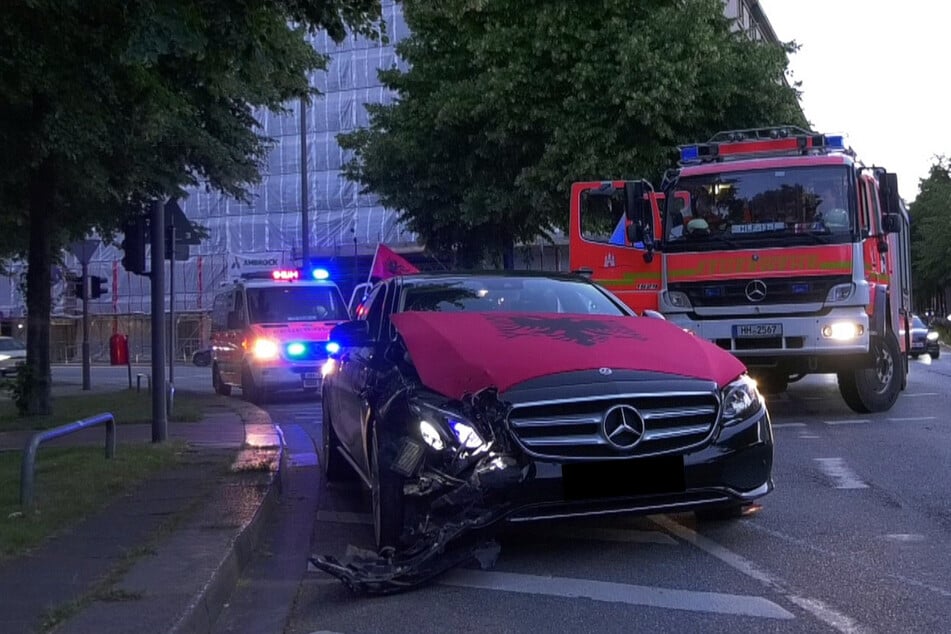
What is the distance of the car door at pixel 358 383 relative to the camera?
681cm

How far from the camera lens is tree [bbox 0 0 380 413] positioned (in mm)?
8547

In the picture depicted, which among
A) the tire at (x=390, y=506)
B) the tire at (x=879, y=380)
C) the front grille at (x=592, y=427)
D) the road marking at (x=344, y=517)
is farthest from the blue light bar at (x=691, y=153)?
the tire at (x=390, y=506)

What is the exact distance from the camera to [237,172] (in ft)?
61.3

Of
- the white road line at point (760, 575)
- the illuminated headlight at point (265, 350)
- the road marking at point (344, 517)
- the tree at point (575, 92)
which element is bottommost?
the road marking at point (344, 517)

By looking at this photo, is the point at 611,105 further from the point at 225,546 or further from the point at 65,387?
the point at 225,546

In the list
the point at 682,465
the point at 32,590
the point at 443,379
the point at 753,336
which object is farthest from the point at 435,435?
the point at 753,336

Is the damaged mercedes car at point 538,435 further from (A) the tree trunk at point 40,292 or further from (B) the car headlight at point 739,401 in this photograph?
(A) the tree trunk at point 40,292

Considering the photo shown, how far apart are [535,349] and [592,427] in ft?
2.22

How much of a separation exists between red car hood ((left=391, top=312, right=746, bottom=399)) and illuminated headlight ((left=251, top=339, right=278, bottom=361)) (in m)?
12.1

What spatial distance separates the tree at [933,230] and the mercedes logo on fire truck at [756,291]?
1516 inches

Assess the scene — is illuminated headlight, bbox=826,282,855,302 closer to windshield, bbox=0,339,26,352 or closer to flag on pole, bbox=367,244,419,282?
flag on pole, bbox=367,244,419,282

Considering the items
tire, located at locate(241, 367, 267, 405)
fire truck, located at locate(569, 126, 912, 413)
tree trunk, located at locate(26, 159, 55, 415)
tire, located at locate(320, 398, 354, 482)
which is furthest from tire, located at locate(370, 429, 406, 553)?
tire, located at locate(241, 367, 267, 405)

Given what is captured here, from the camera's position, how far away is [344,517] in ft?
25.2

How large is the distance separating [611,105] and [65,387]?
47.8 ft
